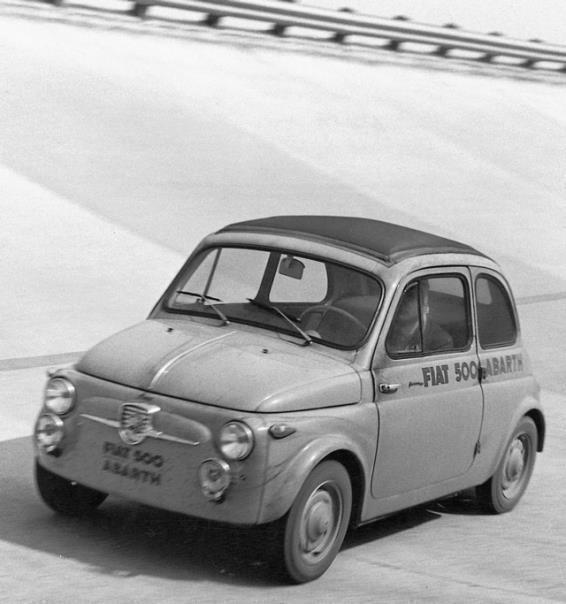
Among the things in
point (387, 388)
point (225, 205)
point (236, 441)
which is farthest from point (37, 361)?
point (225, 205)

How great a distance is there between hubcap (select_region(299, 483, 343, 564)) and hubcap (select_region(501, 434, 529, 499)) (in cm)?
177

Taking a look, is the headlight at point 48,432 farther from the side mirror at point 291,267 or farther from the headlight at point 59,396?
the side mirror at point 291,267

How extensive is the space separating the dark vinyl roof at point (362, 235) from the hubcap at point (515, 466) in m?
1.15

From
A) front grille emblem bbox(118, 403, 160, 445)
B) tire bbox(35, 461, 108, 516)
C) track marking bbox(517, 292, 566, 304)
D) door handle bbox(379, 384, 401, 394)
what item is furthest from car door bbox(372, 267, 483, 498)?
track marking bbox(517, 292, 566, 304)

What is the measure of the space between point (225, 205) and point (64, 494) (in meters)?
7.76

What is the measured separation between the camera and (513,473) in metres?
7.62

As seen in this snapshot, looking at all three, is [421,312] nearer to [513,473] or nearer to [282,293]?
[282,293]

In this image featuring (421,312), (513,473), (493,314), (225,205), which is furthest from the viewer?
(225,205)

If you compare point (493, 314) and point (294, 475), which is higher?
point (493, 314)

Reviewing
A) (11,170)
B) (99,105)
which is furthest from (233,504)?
(99,105)

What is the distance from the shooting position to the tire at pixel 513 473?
7.42 metres

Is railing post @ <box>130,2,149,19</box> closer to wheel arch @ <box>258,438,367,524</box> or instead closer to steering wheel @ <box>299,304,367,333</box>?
steering wheel @ <box>299,304,367,333</box>

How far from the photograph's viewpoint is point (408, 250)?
686 cm

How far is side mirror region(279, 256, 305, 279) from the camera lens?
680 centimetres
